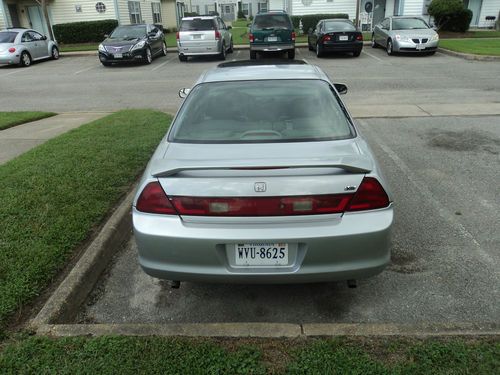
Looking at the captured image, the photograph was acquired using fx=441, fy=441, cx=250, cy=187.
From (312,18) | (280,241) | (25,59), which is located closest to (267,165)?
(280,241)

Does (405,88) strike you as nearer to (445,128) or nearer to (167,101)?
(445,128)

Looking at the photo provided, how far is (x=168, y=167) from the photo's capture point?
277 centimetres

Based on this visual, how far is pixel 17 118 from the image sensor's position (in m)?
8.80

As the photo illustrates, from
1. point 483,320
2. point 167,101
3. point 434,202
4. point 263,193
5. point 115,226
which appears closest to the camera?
point 263,193

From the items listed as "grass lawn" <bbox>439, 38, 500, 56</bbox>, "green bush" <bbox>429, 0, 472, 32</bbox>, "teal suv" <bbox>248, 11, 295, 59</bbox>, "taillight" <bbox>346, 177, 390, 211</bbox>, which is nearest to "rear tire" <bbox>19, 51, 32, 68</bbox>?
"teal suv" <bbox>248, 11, 295, 59</bbox>

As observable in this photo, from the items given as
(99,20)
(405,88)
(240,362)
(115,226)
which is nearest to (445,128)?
(405,88)

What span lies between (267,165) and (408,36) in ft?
56.0

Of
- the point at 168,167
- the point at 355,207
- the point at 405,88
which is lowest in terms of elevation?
the point at 405,88

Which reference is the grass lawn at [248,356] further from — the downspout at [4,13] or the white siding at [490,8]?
the white siding at [490,8]

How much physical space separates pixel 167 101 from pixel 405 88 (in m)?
6.10

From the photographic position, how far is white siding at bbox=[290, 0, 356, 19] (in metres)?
27.6

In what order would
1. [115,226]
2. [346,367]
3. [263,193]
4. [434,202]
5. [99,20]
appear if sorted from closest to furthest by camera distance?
[346,367], [263,193], [115,226], [434,202], [99,20]

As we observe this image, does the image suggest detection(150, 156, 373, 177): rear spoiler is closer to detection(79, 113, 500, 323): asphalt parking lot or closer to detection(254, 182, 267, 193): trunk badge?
detection(254, 182, 267, 193): trunk badge

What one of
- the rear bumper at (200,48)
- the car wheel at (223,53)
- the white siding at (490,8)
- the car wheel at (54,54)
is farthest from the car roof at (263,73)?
the white siding at (490,8)
